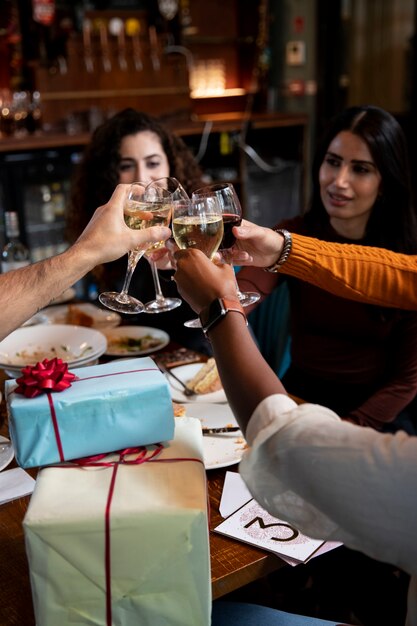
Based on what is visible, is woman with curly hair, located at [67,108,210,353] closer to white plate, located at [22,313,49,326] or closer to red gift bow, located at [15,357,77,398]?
white plate, located at [22,313,49,326]

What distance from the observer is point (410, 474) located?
798 mm

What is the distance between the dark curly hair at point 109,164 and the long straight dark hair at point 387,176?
634 millimetres

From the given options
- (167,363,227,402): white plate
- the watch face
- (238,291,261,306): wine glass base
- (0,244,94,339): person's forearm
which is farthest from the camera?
the watch face

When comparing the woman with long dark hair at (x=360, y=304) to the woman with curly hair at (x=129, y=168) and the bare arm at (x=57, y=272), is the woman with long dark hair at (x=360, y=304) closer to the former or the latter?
the woman with curly hair at (x=129, y=168)

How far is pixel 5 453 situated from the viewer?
1.38m

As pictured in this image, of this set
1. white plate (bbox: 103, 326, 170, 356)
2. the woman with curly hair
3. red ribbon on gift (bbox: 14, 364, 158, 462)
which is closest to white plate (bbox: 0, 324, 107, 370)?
white plate (bbox: 103, 326, 170, 356)

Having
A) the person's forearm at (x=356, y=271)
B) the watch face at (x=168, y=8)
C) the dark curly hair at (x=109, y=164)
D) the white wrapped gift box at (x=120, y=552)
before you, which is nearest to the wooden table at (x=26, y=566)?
the white wrapped gift box at (x=120, y=552)

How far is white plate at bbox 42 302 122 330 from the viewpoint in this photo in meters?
2.25

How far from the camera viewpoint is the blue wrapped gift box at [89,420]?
1007mm

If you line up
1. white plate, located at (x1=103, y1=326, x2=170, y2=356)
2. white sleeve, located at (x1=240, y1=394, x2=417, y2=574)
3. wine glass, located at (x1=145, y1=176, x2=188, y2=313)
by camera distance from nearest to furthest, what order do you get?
white sleeve, located at (x1=240, y1=394, x2=417, y2=574)
wine glass, located at (x1=145, y1=176, x2=188, y2=313)
white plate, located at (x1=103, y1=326, x2=170, y2=356)

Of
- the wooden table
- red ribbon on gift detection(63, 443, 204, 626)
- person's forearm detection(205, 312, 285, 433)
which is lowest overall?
the wooden table

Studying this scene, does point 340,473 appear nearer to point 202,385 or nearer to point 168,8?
point 202,385

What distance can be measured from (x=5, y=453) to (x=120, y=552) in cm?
57

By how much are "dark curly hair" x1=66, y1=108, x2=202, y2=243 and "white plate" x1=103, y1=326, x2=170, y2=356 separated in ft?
1.92
